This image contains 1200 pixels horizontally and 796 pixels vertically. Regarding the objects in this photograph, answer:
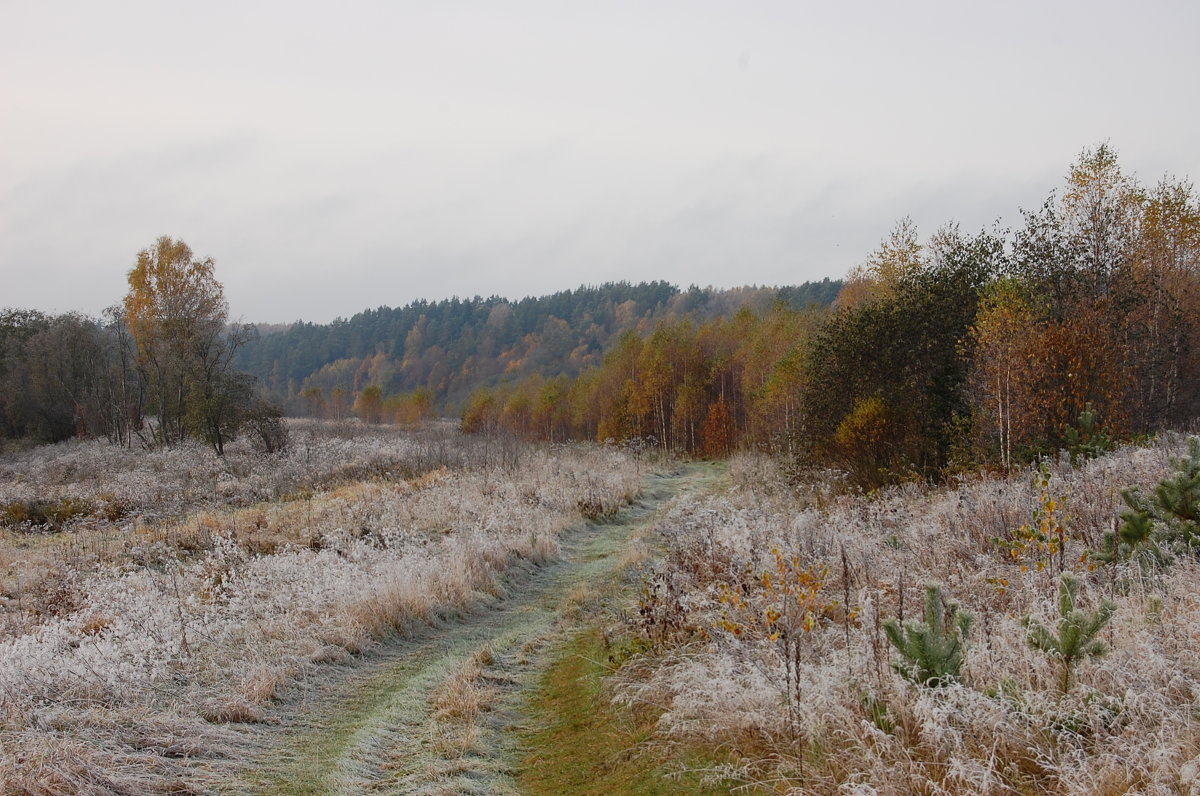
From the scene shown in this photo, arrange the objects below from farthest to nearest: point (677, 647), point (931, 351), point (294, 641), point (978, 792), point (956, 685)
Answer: point (931, 351)
point (294, 641)
point (677, 647)
point (956, 685)
point (978, 792)

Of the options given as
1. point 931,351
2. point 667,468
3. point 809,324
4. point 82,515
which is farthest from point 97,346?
point 931,351

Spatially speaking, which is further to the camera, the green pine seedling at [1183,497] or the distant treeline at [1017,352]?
the distant treeline at [1017,352]

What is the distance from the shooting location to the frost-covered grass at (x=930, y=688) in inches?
143

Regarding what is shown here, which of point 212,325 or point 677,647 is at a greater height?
point 212,325

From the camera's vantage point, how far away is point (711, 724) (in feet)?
16.3

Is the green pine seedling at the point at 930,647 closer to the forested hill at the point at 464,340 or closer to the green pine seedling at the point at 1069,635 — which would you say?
the green pine seedling at the point at 1069,635

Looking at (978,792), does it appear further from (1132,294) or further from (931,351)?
(1132,294)

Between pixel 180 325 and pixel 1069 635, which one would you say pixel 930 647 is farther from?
pixel 180 325

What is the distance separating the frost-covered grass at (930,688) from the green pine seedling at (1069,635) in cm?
10

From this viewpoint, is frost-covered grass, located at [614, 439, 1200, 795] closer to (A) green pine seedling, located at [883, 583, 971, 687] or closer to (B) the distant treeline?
(A) green pine seedling, located at [883, 583, 971, 687]

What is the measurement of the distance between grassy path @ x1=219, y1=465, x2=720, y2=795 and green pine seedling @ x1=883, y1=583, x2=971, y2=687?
268 cm

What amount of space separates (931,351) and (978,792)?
15.4m

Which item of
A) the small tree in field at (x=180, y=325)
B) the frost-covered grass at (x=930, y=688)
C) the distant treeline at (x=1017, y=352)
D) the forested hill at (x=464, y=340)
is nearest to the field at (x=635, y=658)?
the frost-covered grass at (x=930, y=688)

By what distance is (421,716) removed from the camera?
6.36 metres
